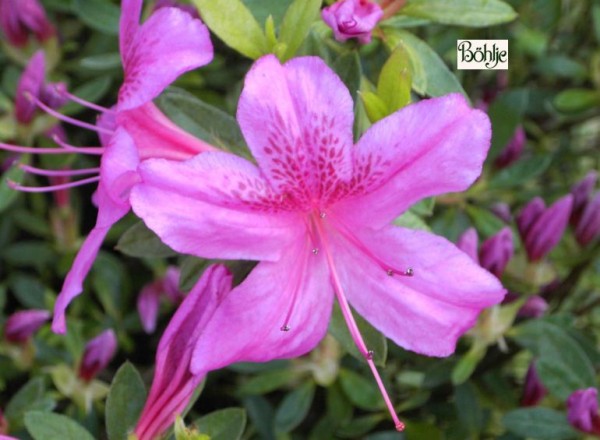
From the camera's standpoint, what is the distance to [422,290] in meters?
0.94

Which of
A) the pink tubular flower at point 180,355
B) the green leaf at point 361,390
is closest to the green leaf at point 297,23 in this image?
the pink tubular flower at point 180,355

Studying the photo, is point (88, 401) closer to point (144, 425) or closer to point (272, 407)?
point (272, 407)

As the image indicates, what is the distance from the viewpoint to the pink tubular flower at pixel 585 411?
117 cm

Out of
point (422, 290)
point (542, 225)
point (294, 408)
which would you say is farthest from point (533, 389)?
point (422, 290)

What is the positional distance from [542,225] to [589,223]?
136mm

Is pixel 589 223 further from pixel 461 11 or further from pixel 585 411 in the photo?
pixel 461 11

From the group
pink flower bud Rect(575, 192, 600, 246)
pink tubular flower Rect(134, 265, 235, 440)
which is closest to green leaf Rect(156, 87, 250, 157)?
pink tubular flower Rect(134, 265, 235, 440)

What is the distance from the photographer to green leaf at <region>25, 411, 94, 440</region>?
100 centimetres

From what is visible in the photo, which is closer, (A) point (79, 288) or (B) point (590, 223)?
(A) point (79, 288)

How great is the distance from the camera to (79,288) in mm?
926

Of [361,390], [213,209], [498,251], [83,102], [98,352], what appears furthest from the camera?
[361,390]

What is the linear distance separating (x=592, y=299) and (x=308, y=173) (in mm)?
951

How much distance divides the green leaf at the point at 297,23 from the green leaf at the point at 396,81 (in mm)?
90

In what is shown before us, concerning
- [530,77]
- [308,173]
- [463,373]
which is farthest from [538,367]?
[530,77]
